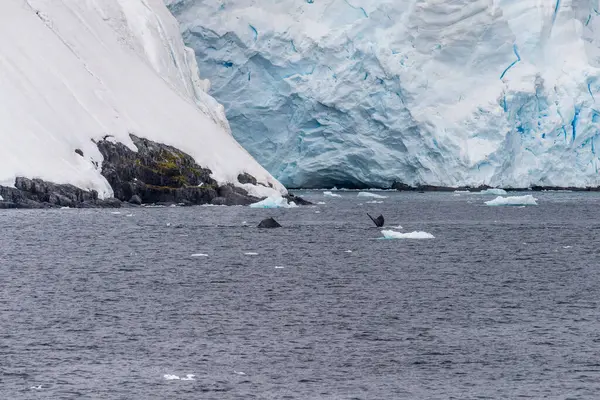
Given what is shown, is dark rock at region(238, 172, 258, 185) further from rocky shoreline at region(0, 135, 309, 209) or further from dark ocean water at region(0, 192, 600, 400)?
dark ocean water at region(0, 192, 600, 400)

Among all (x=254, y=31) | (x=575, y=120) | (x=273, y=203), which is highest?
(x=254, y=31)

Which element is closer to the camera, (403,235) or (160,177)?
(403,235)

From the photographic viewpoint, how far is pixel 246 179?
199ft

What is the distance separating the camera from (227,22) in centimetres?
7256

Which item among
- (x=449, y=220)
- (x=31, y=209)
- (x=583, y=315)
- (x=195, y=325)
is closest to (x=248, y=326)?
(x=195, y=325)

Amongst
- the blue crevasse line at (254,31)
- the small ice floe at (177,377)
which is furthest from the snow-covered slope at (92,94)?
the small ice floe at (177,377)

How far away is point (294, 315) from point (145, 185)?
120 feet

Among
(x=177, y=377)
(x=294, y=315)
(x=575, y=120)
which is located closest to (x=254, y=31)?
(x=575, y=120)

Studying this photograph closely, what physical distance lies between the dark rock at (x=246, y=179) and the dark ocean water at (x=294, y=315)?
2048 centimetres

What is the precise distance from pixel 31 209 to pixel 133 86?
49.8 feet

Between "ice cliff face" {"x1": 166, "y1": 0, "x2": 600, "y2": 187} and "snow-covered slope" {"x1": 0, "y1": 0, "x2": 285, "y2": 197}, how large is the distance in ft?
15.1

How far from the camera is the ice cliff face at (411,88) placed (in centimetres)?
6781

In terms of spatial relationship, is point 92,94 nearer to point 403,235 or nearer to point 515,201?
point 515,201

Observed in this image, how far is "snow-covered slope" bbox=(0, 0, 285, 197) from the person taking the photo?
52.9 m
